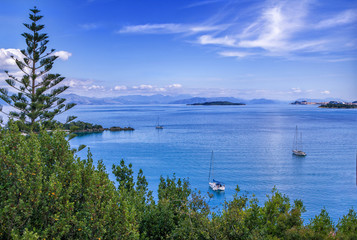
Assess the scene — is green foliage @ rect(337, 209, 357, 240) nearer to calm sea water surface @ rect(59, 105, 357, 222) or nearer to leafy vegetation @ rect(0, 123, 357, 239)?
leafy vegetation @ rect(0, 123, 357, 239)

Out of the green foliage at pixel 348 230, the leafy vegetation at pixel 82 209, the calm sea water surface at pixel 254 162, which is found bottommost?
the calm sea water surface at pixel 254 162

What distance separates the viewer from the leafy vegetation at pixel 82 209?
3904mm

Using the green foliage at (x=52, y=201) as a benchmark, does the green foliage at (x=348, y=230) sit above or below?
below

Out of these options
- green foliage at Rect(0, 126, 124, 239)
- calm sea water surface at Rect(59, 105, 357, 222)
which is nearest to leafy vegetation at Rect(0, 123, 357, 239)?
green foliage at Rect(0, 126, 124, 239)

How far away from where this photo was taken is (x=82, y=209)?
4.54 meters

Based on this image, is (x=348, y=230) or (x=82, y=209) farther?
(x=348, y=230)

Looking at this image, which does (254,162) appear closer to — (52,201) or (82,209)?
(82,209)

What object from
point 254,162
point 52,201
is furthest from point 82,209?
point 254,162

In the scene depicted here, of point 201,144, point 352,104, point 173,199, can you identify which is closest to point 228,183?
point 201,144

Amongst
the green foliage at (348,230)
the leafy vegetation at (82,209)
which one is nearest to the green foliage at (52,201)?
the leafy vegetation at (82,209)

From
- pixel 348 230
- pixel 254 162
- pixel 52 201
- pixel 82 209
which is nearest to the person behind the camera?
pixel 52 201

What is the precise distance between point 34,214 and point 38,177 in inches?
26.0

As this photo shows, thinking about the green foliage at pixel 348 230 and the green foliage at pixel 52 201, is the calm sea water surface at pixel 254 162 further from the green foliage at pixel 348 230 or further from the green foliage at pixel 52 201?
the green foliage at pixel 52 201

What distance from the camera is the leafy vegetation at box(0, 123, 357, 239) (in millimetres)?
3904
